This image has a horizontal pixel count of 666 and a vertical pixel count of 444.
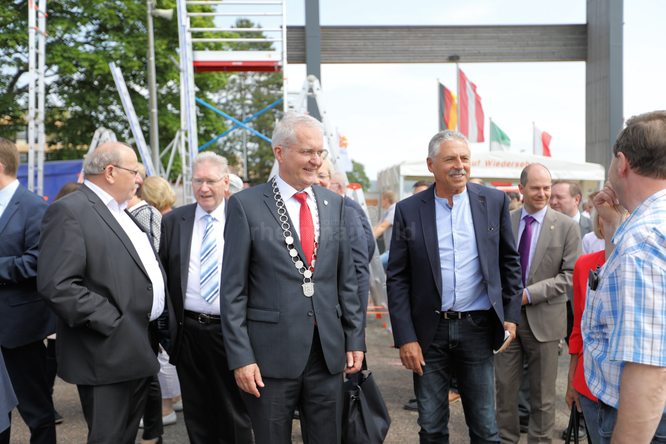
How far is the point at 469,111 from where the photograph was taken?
1577 centimetres

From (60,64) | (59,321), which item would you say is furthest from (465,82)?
(59,321)

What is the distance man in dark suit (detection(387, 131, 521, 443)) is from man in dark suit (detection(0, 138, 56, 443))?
2318 mm

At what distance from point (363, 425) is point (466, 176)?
1514 millimetres

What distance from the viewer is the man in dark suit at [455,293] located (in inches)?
115

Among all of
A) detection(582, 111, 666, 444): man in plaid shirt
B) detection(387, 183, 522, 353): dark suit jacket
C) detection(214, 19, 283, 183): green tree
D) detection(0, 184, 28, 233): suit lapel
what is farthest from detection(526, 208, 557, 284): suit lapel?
detection(214, 19, 283, 183): green tree

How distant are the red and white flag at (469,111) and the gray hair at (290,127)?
1379 cm

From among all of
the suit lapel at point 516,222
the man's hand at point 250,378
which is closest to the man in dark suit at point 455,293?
the suit lapel at point 516,222

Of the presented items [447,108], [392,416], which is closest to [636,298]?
[392,416]

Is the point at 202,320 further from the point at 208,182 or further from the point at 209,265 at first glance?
the point at 208,182

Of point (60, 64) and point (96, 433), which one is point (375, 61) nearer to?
point (60, 64)

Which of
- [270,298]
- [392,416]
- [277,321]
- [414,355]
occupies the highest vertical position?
[270,298]

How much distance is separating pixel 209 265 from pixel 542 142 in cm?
1886

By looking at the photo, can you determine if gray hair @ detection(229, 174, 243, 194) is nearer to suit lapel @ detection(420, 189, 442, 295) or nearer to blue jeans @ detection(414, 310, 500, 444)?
suit lapel @ detection(420, 189, 442, 295)

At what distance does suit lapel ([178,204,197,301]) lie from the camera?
3332 millimetres
